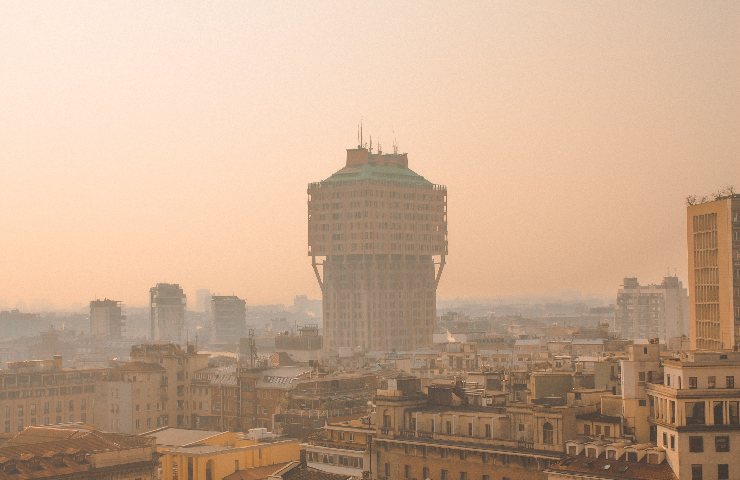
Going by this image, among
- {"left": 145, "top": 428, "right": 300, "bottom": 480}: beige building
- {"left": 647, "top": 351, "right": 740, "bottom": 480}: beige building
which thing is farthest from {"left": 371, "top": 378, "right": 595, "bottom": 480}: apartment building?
{"left": 145, "top": 428, "right": 300, "bottom": 480}: beige building

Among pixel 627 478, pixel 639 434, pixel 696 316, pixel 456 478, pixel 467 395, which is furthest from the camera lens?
pixel 696 316

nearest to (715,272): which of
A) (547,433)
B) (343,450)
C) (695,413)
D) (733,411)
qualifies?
(343,450)

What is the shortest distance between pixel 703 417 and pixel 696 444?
2.30 meters

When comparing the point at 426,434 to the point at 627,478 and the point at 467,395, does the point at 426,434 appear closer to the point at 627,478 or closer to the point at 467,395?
the point at 467,395

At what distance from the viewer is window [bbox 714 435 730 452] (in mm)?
106000

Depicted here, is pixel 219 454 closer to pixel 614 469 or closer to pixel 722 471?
pixel 614 469

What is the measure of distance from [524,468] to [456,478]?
26.7ft

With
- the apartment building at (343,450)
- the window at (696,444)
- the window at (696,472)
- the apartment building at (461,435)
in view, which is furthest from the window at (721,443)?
the apartment building at (343,450)

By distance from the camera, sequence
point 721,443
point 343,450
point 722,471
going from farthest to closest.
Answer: point 343,450 < point 722,471 < point 721,443

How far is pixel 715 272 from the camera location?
611ft

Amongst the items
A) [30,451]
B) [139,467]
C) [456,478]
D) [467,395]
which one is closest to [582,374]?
[467,395]

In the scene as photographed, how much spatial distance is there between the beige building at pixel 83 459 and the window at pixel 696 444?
5289 cm

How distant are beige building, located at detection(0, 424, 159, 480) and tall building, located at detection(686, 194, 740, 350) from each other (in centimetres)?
7867

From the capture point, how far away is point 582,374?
471ft
